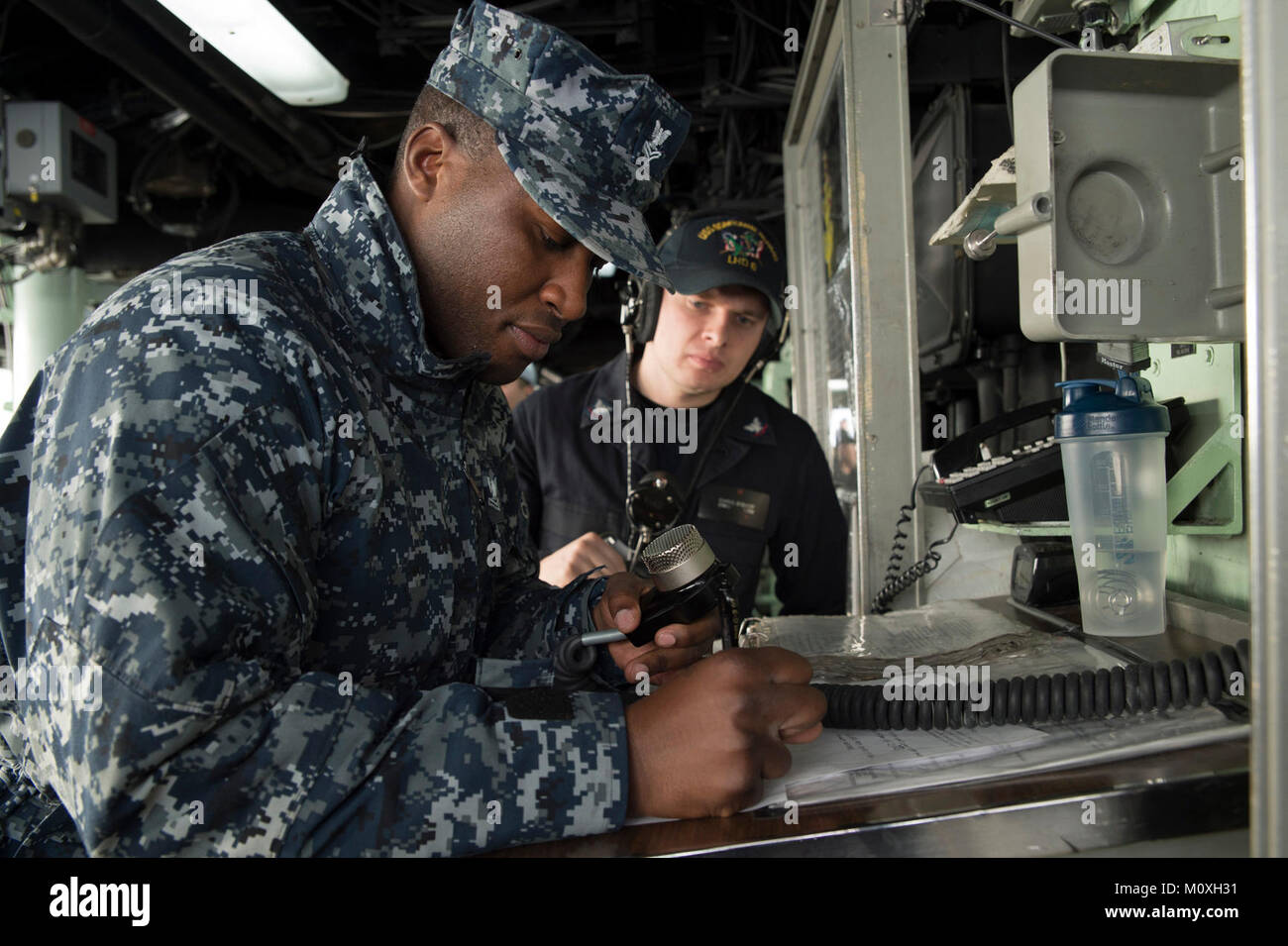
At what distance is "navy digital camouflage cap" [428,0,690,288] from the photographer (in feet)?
3.22

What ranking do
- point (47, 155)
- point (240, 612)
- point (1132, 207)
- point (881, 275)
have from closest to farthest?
1. point (240, 612)
2. point (1132, 207)
3. point (881, 275)
4. point (47, 155)

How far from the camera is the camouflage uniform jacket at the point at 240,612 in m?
0.63

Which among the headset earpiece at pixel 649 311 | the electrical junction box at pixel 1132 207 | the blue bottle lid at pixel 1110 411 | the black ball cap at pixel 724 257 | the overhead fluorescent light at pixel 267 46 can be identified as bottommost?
the blue bottle lid at pixel 1110 411

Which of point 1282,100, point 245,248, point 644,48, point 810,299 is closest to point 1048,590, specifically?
point 1282,100

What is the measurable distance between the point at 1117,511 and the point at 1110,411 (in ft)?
0.48

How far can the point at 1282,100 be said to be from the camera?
1.85 ft

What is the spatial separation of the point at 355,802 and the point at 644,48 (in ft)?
9.70

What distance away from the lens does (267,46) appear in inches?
93.7

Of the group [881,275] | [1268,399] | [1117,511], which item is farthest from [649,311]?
[1268,399]

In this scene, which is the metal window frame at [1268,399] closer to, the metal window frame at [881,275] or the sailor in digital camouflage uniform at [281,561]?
the sailor in digital camouflage uniform at [281,561]

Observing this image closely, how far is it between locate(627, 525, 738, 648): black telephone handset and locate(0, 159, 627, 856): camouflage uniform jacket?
0.65 feet

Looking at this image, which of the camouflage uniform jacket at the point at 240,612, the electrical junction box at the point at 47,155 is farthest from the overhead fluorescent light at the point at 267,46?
the camouflage uniform jacket at the point at 240,612

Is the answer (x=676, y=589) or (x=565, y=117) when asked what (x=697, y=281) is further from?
(x=676, y=589)
